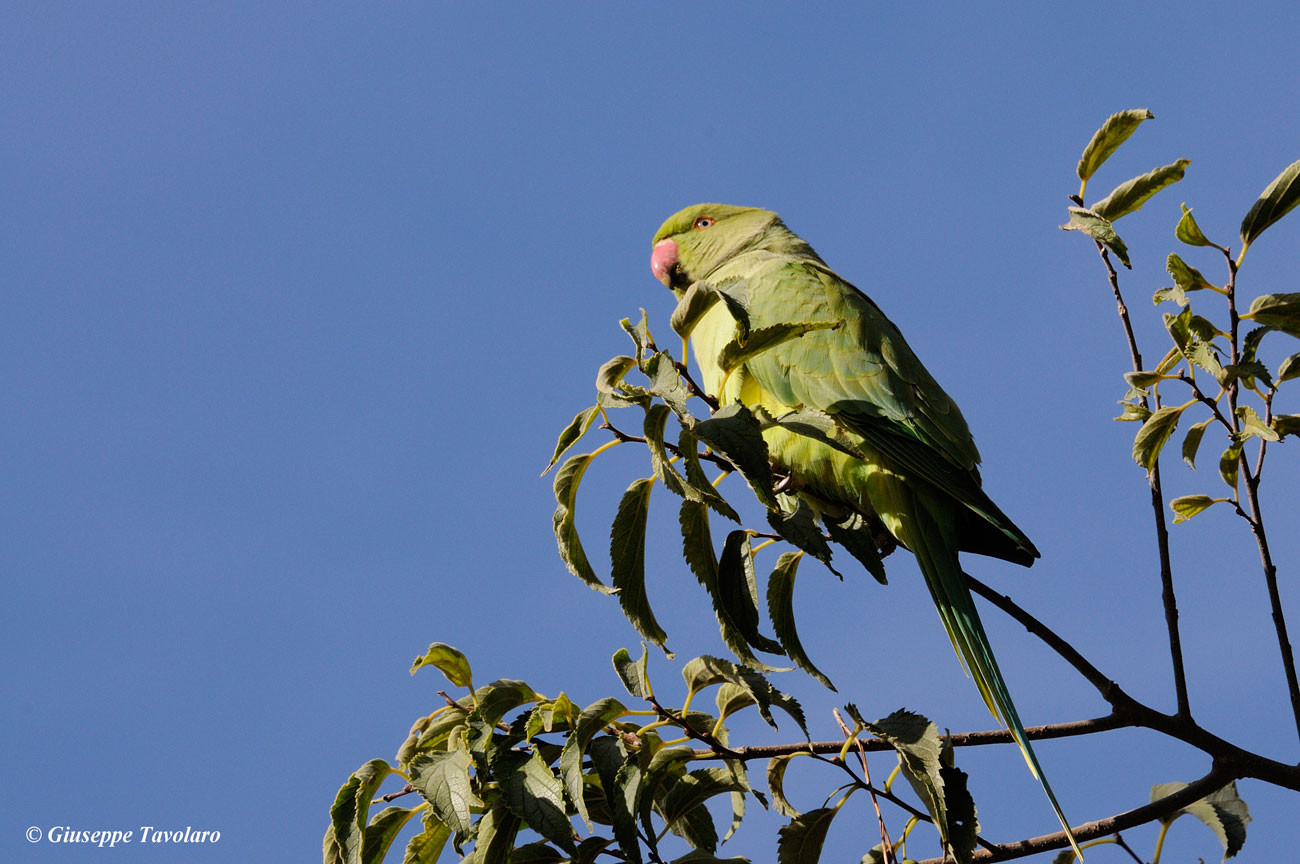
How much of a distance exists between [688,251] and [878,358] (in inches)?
54.4

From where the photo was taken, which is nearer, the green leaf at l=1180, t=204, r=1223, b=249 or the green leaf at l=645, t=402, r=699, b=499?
the green leaf at l=645, t=402, r=699, b=499

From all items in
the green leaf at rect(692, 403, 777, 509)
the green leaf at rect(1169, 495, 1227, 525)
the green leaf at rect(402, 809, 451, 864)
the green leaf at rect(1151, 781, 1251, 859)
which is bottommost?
the green leaf at rect(1151, 781, 1251, 859)

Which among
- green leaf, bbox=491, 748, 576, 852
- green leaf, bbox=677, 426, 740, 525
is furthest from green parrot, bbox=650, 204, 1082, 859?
green leaf, bbox=491, 748, 576, 852

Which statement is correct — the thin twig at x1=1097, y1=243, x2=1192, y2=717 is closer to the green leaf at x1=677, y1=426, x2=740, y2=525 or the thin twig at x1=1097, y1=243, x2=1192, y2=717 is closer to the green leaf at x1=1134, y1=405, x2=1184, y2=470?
the green leaf at x1=1134, y1=405, x2=1184, y2=470

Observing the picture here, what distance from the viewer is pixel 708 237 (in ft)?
14.3

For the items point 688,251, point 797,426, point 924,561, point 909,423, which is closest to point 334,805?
point 797,426

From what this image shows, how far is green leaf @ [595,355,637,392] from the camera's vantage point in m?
1.76

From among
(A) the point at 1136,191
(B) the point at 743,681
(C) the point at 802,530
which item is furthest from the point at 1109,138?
(B) the point at 743,681

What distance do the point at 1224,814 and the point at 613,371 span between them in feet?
5.66

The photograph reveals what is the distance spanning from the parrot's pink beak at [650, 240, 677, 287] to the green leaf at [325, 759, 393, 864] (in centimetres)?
285

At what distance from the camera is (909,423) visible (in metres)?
2.94

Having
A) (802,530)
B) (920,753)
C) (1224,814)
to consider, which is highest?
(802,530)

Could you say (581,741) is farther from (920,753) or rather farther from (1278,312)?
(1278,312)

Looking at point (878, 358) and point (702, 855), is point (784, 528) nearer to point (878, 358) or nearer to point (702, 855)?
point (702, 855)
